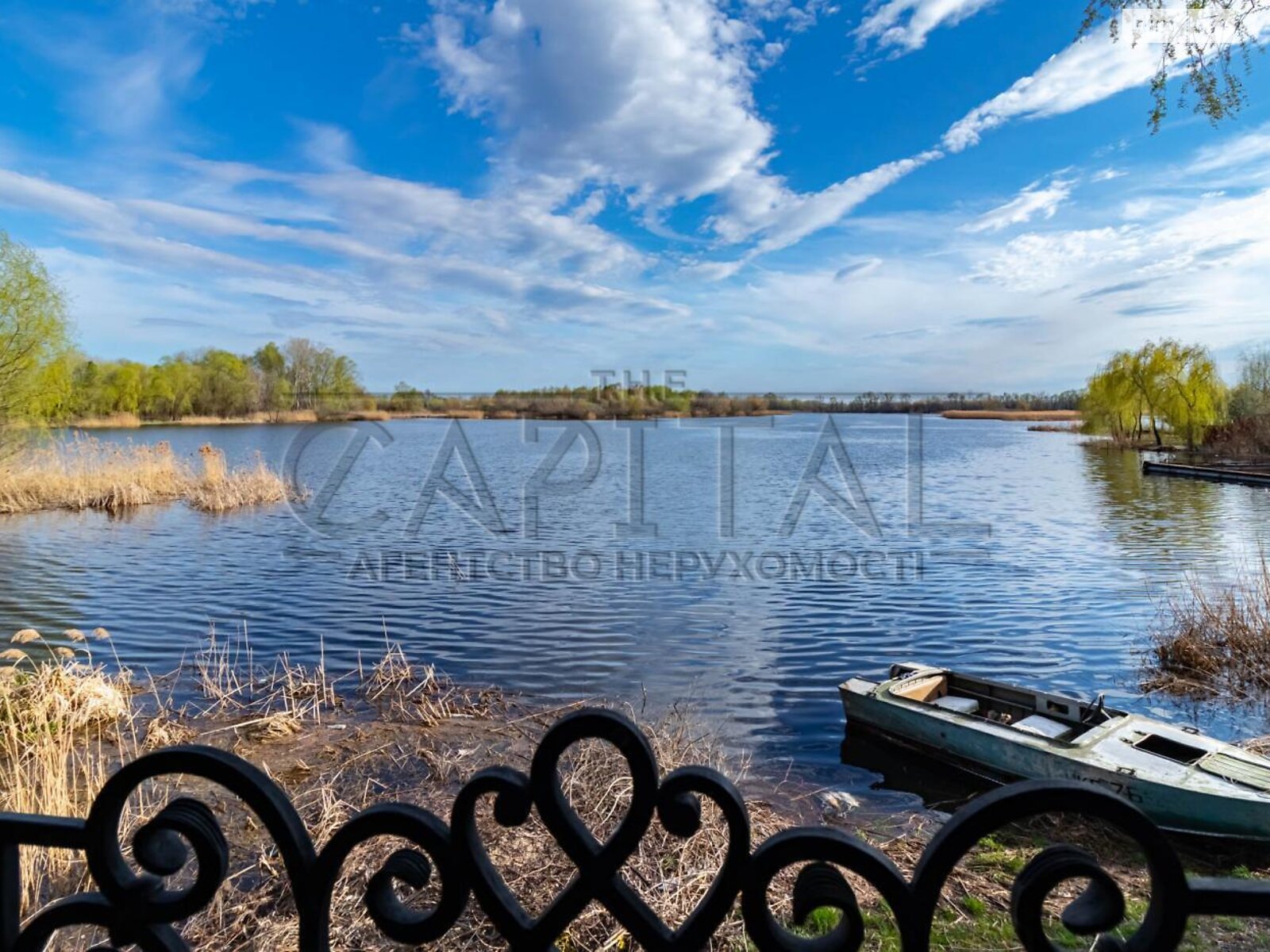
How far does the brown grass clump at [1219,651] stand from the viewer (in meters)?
10.7

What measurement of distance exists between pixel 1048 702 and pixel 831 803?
3.38m

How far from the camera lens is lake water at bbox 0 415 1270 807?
11766 mm

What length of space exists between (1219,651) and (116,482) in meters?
31.4

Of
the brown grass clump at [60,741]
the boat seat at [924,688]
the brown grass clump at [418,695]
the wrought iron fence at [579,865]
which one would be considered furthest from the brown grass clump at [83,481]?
the wrought iron fence at [579,865]

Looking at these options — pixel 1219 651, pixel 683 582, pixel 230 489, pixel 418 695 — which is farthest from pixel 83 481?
pixel 1219 651

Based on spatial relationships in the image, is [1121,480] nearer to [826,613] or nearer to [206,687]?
[826,613]

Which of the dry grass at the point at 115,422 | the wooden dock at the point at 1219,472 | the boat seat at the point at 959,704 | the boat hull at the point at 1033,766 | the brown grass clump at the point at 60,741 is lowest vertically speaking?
the boat hull at the point at 1033,766

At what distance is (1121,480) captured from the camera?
36812 millimetres

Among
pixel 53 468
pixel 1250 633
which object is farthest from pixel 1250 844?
pixel 53 468

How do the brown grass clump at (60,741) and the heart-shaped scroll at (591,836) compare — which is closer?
the heart-shaped scroll at (591,836)

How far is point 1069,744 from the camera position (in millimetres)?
8102

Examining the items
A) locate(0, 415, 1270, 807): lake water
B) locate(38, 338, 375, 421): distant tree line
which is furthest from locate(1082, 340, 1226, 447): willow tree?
locate(38, 338, 375, 421): distant tree line

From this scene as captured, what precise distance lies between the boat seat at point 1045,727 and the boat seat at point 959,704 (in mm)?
492

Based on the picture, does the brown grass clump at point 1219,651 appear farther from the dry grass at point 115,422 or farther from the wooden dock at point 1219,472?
the dry grass at point 115,422
